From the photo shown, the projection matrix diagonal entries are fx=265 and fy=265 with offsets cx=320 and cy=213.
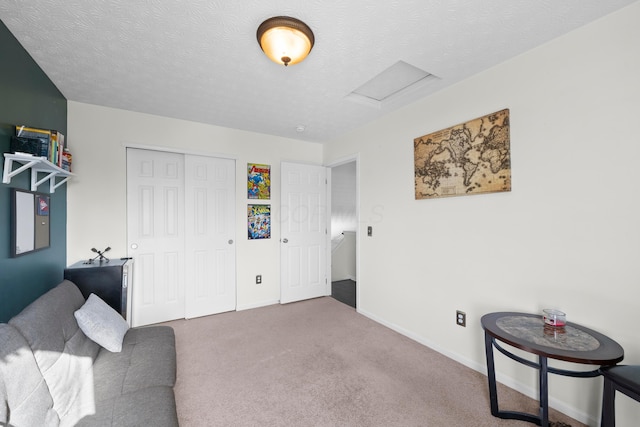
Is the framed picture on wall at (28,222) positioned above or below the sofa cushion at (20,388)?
above

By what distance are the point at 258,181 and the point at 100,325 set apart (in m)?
2.35

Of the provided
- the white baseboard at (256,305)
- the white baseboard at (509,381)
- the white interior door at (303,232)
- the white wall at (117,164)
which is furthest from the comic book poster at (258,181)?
the white baseboard at (509,381)

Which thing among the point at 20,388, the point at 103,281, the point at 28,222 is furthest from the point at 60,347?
the point at 103,281

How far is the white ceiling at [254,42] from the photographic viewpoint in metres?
1.48

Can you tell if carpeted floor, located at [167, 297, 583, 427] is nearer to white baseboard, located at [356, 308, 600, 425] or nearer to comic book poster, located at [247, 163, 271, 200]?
white baseboard, located at [356, 308, 600, 425]

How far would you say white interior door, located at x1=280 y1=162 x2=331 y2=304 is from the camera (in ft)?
12.6

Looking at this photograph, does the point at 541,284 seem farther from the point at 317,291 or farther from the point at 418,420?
the point at 317,291

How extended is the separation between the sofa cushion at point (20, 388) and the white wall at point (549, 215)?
2.66 metres

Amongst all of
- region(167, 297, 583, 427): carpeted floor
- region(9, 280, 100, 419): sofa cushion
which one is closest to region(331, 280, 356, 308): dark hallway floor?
region(167, 297, 583, 427): carpeted floor

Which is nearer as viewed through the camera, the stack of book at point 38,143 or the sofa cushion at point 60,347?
the sofa cushion at point 60,347

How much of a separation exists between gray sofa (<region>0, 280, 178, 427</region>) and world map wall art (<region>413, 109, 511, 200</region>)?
Result: 2.47 metres

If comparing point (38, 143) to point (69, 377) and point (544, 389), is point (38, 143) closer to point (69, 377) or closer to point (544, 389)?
point (69, 377)

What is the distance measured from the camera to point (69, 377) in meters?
1.33

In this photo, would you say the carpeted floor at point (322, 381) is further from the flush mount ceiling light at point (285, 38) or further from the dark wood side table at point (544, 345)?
the flush mount ceiling light at point (285, 38)
